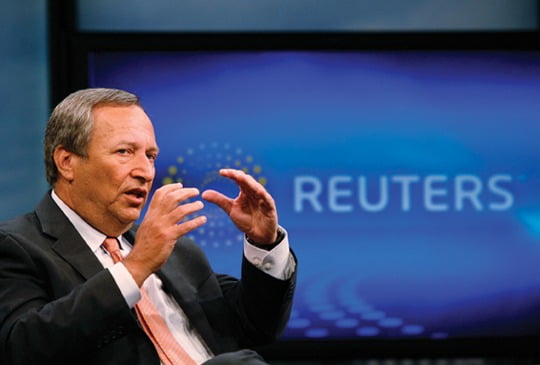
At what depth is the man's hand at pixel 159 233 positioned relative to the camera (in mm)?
1939

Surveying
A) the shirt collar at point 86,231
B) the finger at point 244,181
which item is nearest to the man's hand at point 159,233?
the finger at point 244,181

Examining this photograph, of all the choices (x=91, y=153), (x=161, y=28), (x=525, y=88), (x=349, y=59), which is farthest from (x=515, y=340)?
(x=91, y=153)

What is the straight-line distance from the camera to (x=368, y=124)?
150 inches

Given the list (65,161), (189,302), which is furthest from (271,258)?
(65,161)

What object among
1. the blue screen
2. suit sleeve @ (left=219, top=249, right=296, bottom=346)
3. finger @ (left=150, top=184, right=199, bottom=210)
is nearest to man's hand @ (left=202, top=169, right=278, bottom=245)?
suit sleeve @ (left=219, top=249, right=296, bottom=346)

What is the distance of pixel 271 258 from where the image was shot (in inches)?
89.7

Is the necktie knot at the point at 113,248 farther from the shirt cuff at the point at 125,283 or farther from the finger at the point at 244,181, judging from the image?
the finger at the point at 244,181

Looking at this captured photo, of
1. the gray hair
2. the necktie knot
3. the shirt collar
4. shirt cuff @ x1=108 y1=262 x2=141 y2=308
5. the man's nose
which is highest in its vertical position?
the gray hair

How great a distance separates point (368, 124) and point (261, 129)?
45 centimetres

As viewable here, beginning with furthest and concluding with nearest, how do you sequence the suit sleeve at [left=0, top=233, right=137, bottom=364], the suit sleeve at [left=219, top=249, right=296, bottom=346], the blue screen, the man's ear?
the blue screen < the suit sleeve at [left=219, top=249, right=296, bottom=346] < the man's ear < the suit sleeve at [left=0, top=233, right=137, bottom=364]

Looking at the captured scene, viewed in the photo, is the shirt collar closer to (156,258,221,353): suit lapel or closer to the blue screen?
(156,258,221,353): suit lapel

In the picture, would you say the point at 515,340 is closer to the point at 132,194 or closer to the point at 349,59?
the point at 349,59

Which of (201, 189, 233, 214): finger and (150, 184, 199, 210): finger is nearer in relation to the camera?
(150, 184, 199, 210): finger

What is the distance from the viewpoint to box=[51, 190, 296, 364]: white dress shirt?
219cm
